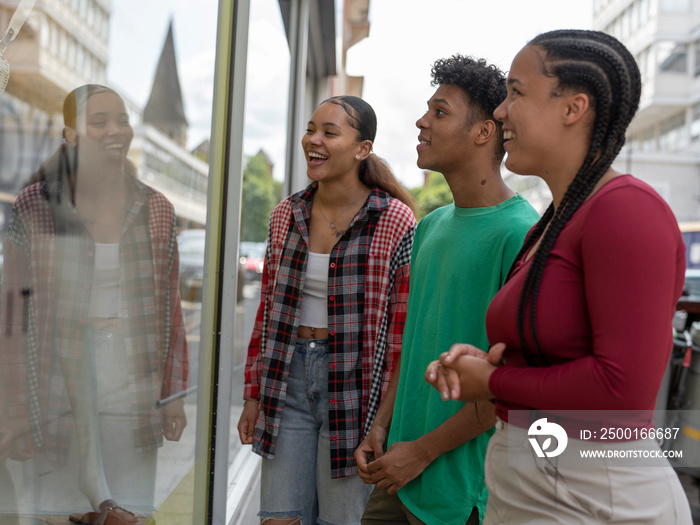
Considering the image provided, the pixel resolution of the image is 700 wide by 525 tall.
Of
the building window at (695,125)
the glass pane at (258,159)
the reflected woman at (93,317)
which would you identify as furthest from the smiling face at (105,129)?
the building window at (695,125)

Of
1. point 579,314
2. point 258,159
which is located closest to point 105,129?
point 579,314

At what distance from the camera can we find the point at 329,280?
2.16 meters

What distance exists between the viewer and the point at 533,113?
47.8 inches

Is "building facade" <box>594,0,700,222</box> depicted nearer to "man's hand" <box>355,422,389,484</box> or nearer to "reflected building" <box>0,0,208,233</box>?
"man's hand" <box>355,422,389,484</box>

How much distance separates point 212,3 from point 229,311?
1.13 metres

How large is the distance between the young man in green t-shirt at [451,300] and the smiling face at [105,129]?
2.66ft

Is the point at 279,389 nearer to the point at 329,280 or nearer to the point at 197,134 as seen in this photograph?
the point at 329,280

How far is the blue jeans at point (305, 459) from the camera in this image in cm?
217

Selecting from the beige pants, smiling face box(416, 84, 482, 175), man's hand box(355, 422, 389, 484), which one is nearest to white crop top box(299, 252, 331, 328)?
man's hand box(355, 422, 389, 484)

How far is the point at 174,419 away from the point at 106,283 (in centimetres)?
73

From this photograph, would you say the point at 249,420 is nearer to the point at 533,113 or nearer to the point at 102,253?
the point at 102,253

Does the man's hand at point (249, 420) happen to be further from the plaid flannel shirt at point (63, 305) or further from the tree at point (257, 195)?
the tree at point (257, 195)

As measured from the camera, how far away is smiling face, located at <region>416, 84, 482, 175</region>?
1.84 metres

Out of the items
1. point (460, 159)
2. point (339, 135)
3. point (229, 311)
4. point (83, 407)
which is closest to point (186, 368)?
point (229, 311)
